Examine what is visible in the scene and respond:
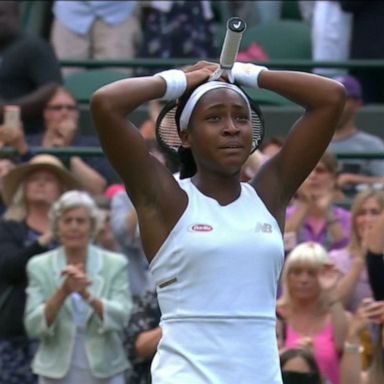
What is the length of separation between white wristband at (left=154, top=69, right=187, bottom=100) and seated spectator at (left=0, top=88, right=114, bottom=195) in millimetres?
4152

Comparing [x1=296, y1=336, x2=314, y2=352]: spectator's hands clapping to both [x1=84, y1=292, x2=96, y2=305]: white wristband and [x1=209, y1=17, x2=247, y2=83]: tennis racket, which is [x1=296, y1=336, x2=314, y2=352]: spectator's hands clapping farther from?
[x1=209, y1=17, x2=247, y2=83]: tennis racket

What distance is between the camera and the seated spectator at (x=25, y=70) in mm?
9891

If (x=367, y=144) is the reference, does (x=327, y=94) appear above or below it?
above

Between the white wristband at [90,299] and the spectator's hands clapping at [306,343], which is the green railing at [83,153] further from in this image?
the spectator's hands clapping at [306,343]

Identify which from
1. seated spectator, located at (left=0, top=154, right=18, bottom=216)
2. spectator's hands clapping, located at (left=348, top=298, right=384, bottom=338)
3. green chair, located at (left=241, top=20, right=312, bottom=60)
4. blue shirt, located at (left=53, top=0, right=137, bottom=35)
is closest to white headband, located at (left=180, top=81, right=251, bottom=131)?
spectator's hands clapping, located at (left=348, top=298, right=384, bottom=338)

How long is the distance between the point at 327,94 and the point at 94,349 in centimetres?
308

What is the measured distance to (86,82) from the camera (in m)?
11.1

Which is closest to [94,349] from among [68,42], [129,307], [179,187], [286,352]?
[129,307]

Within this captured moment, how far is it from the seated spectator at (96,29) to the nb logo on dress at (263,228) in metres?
6.35

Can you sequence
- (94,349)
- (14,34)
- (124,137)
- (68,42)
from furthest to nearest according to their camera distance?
(68,42) → (14,34) → (94,349) → (124,137)

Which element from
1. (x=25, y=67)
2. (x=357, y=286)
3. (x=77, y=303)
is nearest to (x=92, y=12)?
(x=25, y=67)

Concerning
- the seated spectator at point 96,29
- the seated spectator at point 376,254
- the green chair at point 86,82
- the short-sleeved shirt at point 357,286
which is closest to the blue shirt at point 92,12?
the seated spectator at point 96,29

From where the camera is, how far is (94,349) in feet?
26.1

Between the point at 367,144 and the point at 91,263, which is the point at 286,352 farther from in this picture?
the point at 367,144
